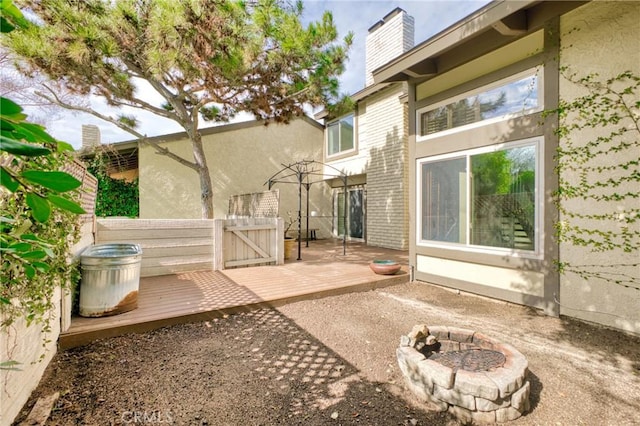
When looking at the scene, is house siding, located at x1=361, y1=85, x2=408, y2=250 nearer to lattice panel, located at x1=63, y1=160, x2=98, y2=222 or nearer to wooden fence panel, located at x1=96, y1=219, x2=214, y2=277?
wooden fence panel, located at x1=96, y1=219, x2=214, y2=277

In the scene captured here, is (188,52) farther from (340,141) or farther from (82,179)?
(340,141)

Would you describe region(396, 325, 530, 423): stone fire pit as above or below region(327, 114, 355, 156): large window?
below

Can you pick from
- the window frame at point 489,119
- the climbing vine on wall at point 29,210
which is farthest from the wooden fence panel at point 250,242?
the window frame at point 489,119

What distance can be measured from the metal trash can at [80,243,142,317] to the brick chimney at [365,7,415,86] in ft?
26.0

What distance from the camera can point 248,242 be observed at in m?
6.25

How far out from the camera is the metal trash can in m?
3.40

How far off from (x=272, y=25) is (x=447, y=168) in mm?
4208

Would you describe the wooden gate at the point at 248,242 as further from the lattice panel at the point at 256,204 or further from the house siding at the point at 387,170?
the house siding at the point at 387,170

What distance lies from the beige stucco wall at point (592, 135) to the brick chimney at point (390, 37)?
5685 mm

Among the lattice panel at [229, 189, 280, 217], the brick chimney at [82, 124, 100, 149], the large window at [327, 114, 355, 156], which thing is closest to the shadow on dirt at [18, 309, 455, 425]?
the lattice panel at [229, 189, 280, 217]

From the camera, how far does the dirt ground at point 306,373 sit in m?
2.12

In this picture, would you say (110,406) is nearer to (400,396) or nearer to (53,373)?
(53,373)

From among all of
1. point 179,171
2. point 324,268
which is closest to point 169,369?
point 324,268

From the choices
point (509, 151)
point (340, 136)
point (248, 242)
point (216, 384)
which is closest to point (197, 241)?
point (248, 242)
